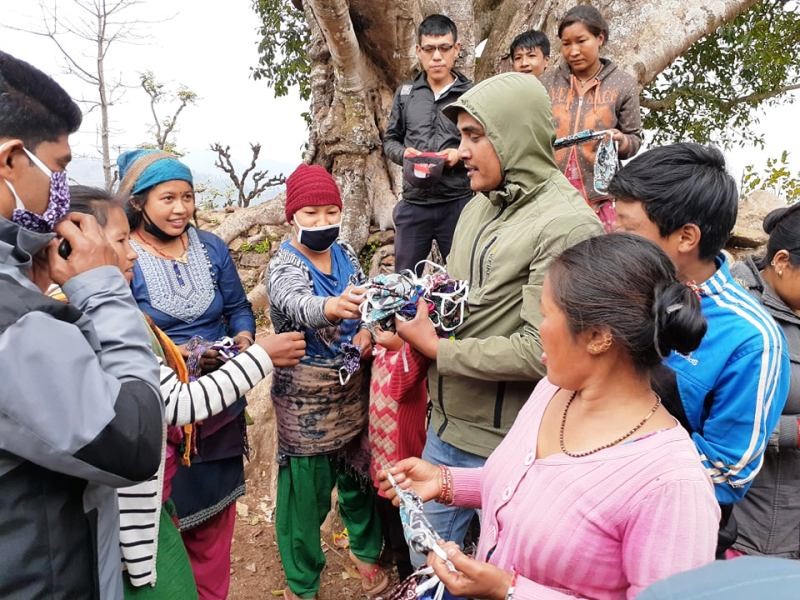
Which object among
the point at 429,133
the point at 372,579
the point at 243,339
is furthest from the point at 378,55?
the point at 372,579

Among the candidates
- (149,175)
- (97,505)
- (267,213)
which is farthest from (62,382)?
(267,213)

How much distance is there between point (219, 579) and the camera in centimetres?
270

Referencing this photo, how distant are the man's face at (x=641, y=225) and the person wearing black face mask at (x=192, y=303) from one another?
1.64 meters

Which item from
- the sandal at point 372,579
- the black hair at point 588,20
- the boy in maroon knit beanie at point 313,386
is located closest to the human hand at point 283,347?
the boy in maroon knit beanie at point 313,386

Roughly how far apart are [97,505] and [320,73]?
5.02 metres

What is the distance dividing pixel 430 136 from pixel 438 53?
0.57 metres

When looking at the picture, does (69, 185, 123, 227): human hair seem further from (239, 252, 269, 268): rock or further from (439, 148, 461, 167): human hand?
(239, 252, 269, 268): rock

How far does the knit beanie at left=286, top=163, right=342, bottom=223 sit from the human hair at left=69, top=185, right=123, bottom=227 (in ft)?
3.37

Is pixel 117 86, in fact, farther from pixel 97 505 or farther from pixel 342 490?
pixel 97 505

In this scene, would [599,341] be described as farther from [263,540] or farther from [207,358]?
[263,540]

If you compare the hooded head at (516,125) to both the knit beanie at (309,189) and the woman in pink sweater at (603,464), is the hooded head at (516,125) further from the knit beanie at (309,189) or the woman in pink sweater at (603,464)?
the knit beanie at (309,189)

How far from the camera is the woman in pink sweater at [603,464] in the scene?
3.83ft

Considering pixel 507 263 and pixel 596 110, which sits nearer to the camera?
pixel 507 263

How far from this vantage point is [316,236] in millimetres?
2670
